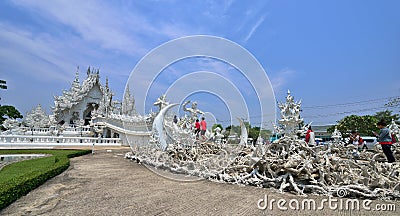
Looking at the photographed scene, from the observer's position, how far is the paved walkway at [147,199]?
12.2ft

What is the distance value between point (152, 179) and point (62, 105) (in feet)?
95.6

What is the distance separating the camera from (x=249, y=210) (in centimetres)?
382

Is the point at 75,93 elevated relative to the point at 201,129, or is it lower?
elevated

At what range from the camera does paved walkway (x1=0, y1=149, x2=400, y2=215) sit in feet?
12.2

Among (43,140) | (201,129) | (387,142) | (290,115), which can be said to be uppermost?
(290,115)

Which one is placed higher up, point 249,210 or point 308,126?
point 308,126

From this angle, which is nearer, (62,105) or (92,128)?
(92,128)

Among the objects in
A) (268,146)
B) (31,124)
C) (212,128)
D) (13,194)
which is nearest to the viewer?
(13,194)

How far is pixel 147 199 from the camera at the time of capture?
172 inches

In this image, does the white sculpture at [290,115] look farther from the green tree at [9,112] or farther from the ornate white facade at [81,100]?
the green tree at [9,112]

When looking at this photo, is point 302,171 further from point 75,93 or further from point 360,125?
point 360,125

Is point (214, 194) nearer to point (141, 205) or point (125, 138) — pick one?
point (141, 205)

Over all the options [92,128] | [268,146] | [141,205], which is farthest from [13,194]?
[92,128]

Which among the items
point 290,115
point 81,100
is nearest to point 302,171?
point 290,115
